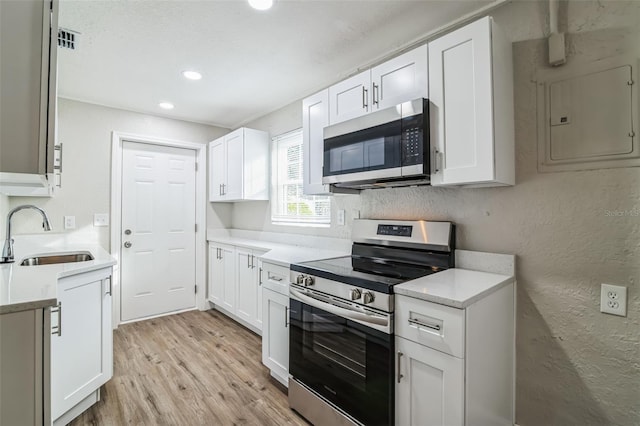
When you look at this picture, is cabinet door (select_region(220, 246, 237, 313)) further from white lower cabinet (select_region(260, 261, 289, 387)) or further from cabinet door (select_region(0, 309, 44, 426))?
cabinet door (select_region(0, 309, 44, 426))

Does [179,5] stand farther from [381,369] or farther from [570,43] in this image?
[381,369]

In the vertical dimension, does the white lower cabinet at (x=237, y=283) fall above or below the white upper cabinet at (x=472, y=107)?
below

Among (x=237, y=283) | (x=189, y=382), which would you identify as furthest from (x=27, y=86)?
(x=237, y=283)

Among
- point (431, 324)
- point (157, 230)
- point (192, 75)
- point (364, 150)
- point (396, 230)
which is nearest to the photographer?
point (431, 324)

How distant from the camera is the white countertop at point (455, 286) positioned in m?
1.30

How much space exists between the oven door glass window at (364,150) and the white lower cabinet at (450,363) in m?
0.83

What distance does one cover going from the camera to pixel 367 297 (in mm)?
1544

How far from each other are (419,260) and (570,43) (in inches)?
54.1

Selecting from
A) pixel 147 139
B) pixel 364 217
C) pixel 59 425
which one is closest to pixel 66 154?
pixel 147 139

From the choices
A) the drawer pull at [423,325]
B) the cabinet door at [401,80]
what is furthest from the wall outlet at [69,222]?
the drawer pull at [423,325]

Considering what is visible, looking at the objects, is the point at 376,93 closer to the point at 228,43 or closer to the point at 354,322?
the point at 228,43

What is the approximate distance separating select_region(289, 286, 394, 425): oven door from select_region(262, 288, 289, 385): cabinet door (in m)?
0.14

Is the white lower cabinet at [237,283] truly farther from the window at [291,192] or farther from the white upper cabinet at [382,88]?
the white upper cabinet at [382,88]

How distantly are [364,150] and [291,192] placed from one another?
5.12 feet
